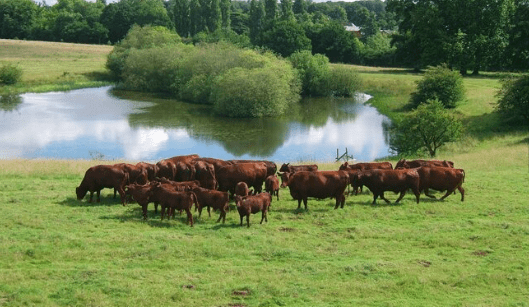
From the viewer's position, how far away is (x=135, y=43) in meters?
87.6

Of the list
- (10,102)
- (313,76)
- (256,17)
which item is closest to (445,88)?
(313,76)

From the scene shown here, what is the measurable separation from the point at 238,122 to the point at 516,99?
991 inches

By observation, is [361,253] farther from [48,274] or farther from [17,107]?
[17,107]

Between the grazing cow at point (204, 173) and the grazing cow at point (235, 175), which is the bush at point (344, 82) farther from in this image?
the grazing cow at point (204, 173)

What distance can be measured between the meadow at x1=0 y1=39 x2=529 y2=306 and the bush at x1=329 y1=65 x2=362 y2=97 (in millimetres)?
55692

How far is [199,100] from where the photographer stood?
70812 mm

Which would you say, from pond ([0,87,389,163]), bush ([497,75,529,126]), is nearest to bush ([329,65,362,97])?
pond ([0,87,389,163])

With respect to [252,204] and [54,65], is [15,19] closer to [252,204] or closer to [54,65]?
[54,65]

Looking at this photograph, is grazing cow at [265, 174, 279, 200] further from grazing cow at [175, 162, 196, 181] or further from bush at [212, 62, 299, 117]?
bush at [212, 62, 299, 117]

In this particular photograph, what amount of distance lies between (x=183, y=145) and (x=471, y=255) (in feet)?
107

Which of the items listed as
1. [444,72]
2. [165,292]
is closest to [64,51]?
[444,72]

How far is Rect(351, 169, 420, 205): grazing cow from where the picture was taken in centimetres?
1994

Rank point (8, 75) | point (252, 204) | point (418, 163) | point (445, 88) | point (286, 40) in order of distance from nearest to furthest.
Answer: point (252, 204)
point (418, 163)
point (445, 88)
point (8, 75)
point (286, 40)

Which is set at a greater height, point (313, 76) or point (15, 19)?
point (15, 19)
